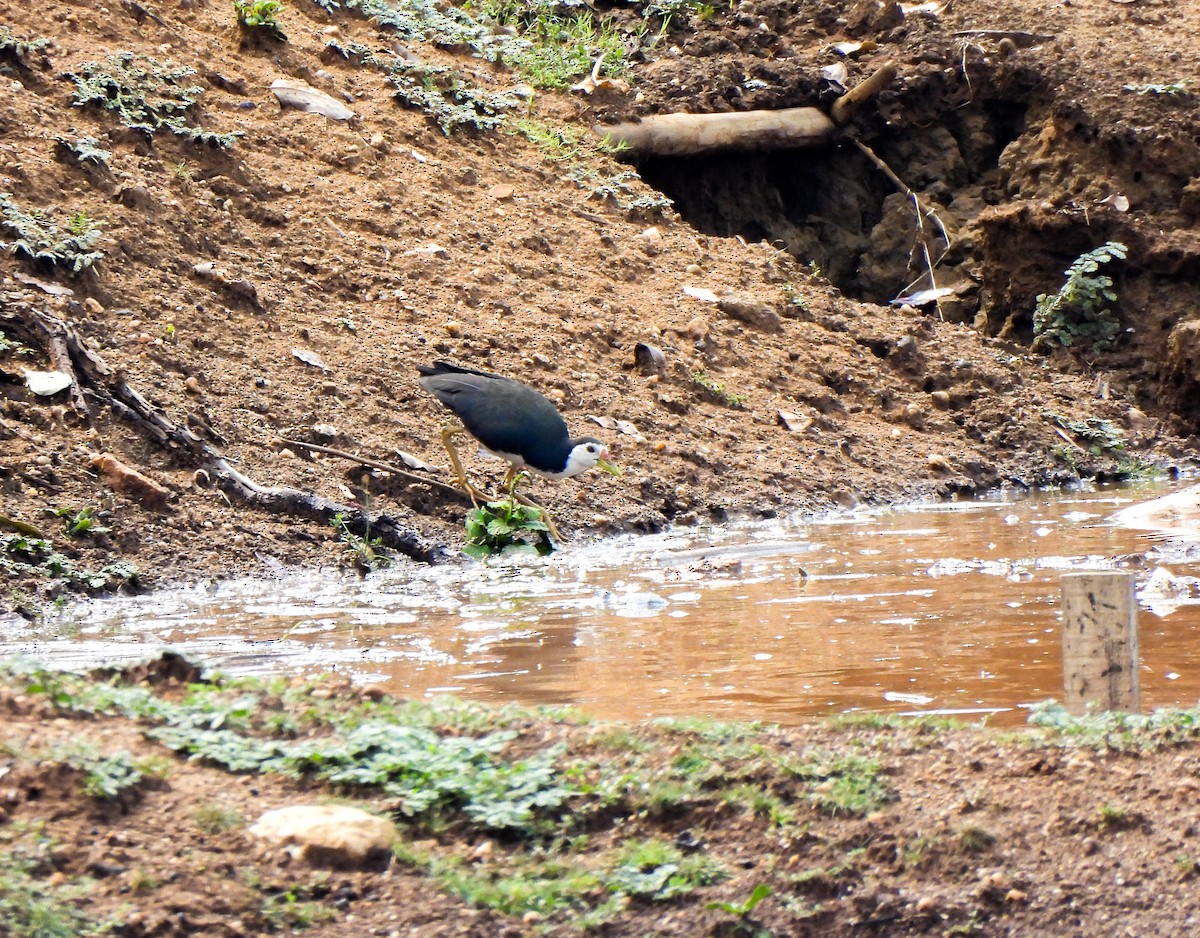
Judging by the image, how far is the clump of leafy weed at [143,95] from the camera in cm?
941

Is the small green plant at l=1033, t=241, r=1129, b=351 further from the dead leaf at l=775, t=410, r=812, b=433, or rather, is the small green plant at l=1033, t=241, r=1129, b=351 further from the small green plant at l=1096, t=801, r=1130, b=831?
the small green plant at l=1096, t=801, r=1130, b=831

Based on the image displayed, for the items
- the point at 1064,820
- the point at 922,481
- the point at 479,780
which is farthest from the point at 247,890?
the point at 922,481

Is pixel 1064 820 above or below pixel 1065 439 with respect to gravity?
above

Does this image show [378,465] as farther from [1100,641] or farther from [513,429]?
[1100,641]

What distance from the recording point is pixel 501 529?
754 centimetres

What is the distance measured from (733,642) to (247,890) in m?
2.92

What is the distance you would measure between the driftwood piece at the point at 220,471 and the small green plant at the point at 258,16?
4.36 metres

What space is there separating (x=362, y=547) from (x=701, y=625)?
6.57 ft

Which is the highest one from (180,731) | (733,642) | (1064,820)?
(1064,820)

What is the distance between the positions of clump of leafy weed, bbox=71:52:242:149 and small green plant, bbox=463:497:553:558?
3592 millimetres

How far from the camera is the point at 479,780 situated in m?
3.25

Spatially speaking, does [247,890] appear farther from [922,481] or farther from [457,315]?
[922,481]

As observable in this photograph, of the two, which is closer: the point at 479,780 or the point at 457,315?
the point at 479,780

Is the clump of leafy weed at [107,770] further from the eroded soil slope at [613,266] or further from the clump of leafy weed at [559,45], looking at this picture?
the clump of leafy weed at [559,45]
